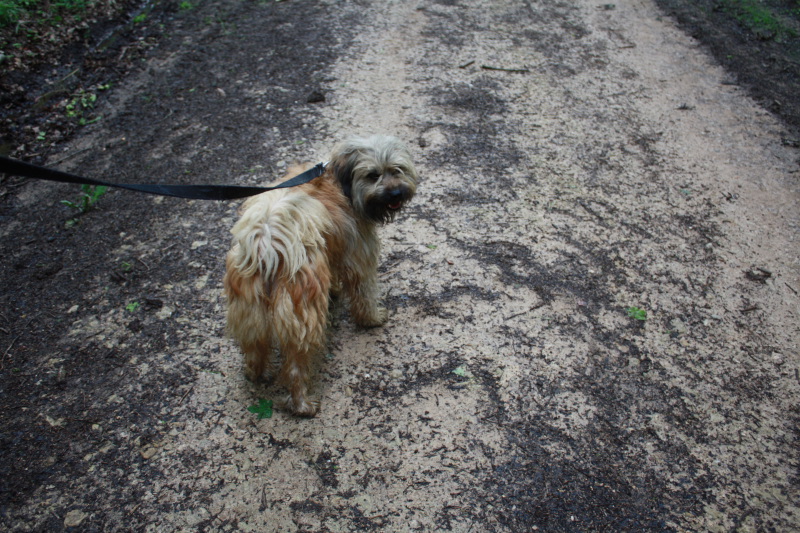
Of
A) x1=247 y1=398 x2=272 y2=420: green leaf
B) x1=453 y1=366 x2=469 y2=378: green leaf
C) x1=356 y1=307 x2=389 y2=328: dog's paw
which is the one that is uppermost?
x1=356 y1=307 x2=389 y2=328: dog's paw

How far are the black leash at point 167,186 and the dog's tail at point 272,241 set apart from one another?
0.49ft

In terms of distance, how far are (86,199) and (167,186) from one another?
9.04 feet

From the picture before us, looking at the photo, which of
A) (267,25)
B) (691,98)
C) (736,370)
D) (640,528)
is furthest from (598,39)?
(640,528)

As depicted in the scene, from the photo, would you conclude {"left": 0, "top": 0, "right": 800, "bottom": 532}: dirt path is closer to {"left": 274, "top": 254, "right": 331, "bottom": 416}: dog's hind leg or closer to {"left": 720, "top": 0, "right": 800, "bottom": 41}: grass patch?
{"left": 274, "top": 254, "right": 331, "bottom": 416}: dog's hind leg

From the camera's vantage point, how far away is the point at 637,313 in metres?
4.13

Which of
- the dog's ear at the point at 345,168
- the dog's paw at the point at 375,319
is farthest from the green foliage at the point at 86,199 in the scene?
the dog's paw at the point at 375,319

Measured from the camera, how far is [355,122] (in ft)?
20.3

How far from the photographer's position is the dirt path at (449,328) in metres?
2.95

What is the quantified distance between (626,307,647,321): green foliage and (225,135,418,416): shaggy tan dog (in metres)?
2.04

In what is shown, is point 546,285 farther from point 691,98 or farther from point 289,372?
point 691,98

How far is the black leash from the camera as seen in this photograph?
85.6 inches

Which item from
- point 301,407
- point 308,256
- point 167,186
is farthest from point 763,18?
point 167,186

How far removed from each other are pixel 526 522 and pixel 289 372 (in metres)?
1.66

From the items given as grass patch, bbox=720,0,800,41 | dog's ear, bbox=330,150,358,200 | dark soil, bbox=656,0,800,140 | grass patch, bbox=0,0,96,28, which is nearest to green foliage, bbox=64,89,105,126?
grass patch, bbox=0,0,96,28
